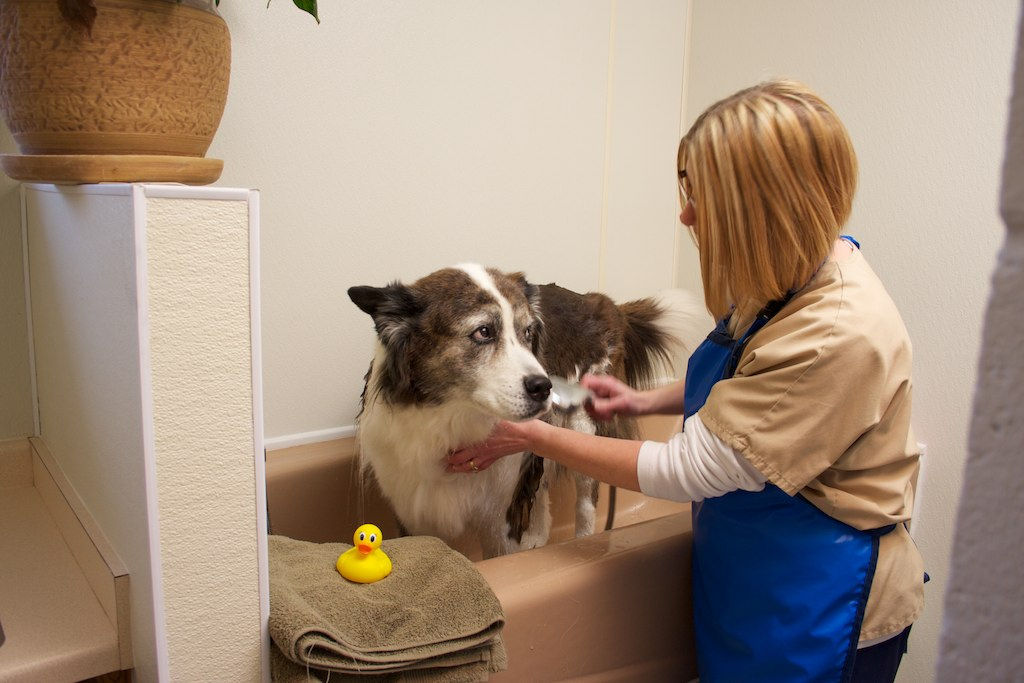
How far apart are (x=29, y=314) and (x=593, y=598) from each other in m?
1.37

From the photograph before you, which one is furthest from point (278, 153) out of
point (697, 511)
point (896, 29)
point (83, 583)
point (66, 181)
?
point (896, 29)

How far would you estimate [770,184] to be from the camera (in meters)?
1.21

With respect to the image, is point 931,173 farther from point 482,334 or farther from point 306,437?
point 306,437

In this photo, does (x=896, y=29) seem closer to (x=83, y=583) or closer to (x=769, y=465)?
(x=769, y=465)

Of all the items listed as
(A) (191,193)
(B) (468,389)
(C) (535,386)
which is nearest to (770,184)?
(C) (535,386)

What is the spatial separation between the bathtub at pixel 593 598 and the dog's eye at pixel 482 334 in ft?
1.46

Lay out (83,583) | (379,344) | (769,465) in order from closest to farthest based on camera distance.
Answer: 1. (769,465)
2. (83,583)
3. (379,344)

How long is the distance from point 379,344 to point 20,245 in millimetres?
806

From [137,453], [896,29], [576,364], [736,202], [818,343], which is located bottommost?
[576,364]

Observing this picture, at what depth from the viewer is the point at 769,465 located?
3.97 ft

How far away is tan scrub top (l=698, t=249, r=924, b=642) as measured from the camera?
3.90 feet

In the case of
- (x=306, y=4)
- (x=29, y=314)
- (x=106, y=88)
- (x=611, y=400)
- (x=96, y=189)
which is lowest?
(x=611, y=400)

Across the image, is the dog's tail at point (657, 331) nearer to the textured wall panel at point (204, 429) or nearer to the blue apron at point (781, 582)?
the blue apron at point (781, 582)

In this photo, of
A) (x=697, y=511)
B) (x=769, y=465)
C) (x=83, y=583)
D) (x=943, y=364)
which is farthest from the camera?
(x=943, y=364)
